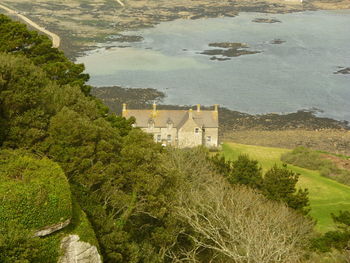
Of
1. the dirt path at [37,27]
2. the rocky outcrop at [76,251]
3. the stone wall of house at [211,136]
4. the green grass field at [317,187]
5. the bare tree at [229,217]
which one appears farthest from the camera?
the dirt path at [37,27]

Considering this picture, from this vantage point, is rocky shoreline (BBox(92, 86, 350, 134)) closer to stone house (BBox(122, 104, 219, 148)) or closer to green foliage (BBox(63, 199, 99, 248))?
stone house (BBox(122, 104, 219, 148))

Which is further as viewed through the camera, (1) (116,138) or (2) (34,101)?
(1) (116,138)

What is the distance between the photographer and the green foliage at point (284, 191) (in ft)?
91.7

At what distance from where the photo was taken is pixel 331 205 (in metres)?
36.0

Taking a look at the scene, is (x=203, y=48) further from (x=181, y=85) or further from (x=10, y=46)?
(x=10, y=46)

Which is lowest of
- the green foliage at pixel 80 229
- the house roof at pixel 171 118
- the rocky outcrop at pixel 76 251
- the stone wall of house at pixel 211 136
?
the stone wall of house at pixel 211 136

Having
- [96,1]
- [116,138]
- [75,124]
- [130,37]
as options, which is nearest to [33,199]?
[75,124]

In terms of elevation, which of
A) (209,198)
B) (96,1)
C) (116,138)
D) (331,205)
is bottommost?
(331,205)

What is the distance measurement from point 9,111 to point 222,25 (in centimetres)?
10861

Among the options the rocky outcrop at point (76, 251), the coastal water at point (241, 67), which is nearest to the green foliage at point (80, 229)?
the rocky outcrop at point (76, 251)

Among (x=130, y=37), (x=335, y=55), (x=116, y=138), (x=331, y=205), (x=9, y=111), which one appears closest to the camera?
(x=9, y=111)

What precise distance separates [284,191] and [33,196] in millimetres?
20244

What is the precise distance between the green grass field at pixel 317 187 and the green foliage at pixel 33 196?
2170cm

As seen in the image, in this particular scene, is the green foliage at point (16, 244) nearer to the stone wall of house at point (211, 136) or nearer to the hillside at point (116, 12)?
the stone wall of house at point (211, 136)
